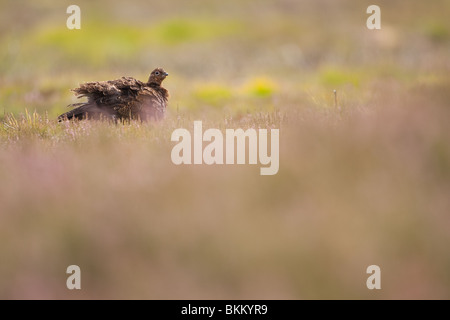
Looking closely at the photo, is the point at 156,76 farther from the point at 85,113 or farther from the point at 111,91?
the point at 85,113

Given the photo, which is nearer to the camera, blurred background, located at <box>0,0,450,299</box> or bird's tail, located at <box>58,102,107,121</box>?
blurred background, located at <box>0,0,450,299</box>

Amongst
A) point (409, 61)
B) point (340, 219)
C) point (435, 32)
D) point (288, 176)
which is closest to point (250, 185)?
point (288, 176)

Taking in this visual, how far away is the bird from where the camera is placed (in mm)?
6816

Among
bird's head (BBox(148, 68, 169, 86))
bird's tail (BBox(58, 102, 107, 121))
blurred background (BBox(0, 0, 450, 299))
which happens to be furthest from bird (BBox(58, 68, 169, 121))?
blurred background (BBox(0, 0, 450, 299))

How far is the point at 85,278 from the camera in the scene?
3045 millimetres

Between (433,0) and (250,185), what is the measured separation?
34381 millimetres

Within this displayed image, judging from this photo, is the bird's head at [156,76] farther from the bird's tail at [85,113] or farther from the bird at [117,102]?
the bird's tail at [85,113]

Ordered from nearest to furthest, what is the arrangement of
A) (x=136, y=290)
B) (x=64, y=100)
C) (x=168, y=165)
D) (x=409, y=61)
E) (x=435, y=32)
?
(x=136, y=290) → (x=168, y=165) → (x=64, y=100) → (x=409, y=61) → (x=435, y=32)

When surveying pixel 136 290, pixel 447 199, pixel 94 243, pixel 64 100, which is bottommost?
pixel 136 290

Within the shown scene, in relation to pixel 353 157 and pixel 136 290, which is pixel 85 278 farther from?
pixel 353 157

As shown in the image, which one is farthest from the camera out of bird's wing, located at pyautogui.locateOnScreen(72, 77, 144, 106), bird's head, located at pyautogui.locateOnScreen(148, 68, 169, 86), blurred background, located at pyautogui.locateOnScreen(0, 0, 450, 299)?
bird's head, located at pyautogui.locateOnScreen(148, 68, 169, 86)

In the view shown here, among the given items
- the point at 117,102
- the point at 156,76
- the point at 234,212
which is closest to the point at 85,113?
the point at 117,102

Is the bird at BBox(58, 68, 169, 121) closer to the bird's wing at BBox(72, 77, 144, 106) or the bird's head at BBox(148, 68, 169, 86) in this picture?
the bird's wing at BBox(72, 77, 144, 106)

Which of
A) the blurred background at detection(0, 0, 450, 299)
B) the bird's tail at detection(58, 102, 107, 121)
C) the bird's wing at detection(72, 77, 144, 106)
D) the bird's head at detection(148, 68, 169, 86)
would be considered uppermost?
the bird's head at detection(148, 68, 169, 86)
